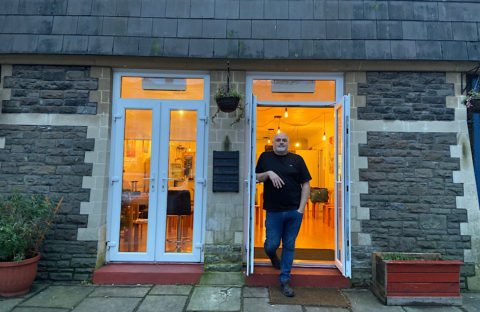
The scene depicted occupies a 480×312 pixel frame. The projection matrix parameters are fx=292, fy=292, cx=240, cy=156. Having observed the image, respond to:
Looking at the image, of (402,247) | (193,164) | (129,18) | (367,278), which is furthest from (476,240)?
(129,18)

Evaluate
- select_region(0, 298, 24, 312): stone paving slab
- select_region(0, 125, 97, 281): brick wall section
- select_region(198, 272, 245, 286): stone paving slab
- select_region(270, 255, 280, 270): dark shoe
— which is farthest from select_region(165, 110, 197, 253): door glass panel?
select_region(0, 298, 24, 312): stone paving slab

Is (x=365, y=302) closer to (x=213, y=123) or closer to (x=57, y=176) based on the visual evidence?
(x=213, y=123)

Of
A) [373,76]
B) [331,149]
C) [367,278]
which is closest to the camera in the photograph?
[367,278]

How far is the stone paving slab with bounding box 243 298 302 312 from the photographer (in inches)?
121

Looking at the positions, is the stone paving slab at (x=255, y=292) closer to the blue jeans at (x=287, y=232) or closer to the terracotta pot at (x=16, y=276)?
the blue jeans at (x=287, y=232)

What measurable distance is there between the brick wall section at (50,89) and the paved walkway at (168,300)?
2319mm

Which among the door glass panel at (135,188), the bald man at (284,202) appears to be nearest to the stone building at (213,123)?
the door glass panel at (135,188)

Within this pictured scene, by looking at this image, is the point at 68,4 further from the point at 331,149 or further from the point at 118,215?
the point at 331,149

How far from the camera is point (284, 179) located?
3512 mm

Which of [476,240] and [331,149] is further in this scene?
[331,149]

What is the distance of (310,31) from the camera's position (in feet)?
12.9

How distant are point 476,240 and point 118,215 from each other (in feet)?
15.9

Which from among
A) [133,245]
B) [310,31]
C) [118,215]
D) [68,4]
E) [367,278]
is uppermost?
[68,4]

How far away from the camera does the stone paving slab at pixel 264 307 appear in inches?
121
